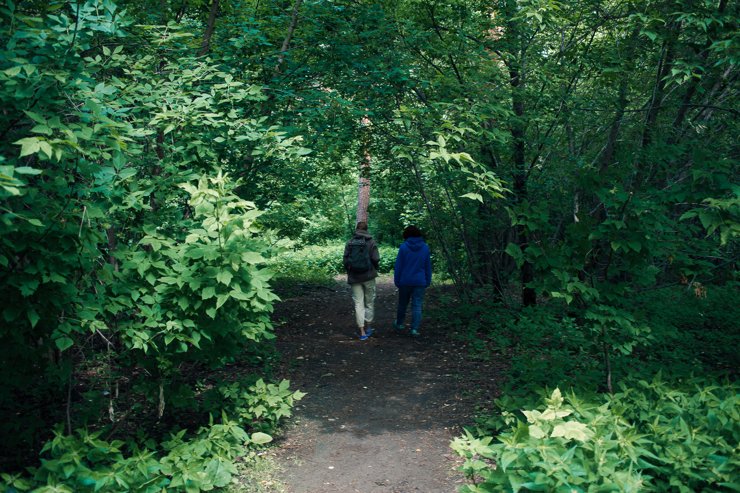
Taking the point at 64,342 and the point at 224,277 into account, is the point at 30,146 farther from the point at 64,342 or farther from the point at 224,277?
the point at 224,277

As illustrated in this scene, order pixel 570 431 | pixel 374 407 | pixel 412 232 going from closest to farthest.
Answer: pixel 570 431 < pixel 374 407 < pixel 412 232

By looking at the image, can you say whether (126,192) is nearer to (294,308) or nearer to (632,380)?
(632,380)

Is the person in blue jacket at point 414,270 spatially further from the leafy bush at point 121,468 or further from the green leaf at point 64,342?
the green leaf at point 64,342

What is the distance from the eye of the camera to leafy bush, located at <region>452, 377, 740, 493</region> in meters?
3.10

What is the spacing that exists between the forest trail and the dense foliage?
0.42m

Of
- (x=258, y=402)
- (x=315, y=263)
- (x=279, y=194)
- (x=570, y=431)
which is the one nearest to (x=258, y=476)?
(x=258, y=402)

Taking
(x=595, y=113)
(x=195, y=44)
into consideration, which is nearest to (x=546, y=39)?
(x=595, y=113)

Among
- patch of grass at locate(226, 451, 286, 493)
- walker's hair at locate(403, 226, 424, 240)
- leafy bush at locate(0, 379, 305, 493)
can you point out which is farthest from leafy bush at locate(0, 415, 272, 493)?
walker's hair at locate(403, 226, 424, 240)

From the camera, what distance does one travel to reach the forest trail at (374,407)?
16.2 feet

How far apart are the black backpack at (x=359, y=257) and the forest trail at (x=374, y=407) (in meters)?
1.19

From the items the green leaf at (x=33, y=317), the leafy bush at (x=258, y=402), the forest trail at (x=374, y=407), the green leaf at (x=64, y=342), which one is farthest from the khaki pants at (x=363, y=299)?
the green leaf at (x=33, y=317)

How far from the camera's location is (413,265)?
30.5 feet

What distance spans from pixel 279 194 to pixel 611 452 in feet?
20.0

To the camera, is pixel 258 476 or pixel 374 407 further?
pixel 374 407
